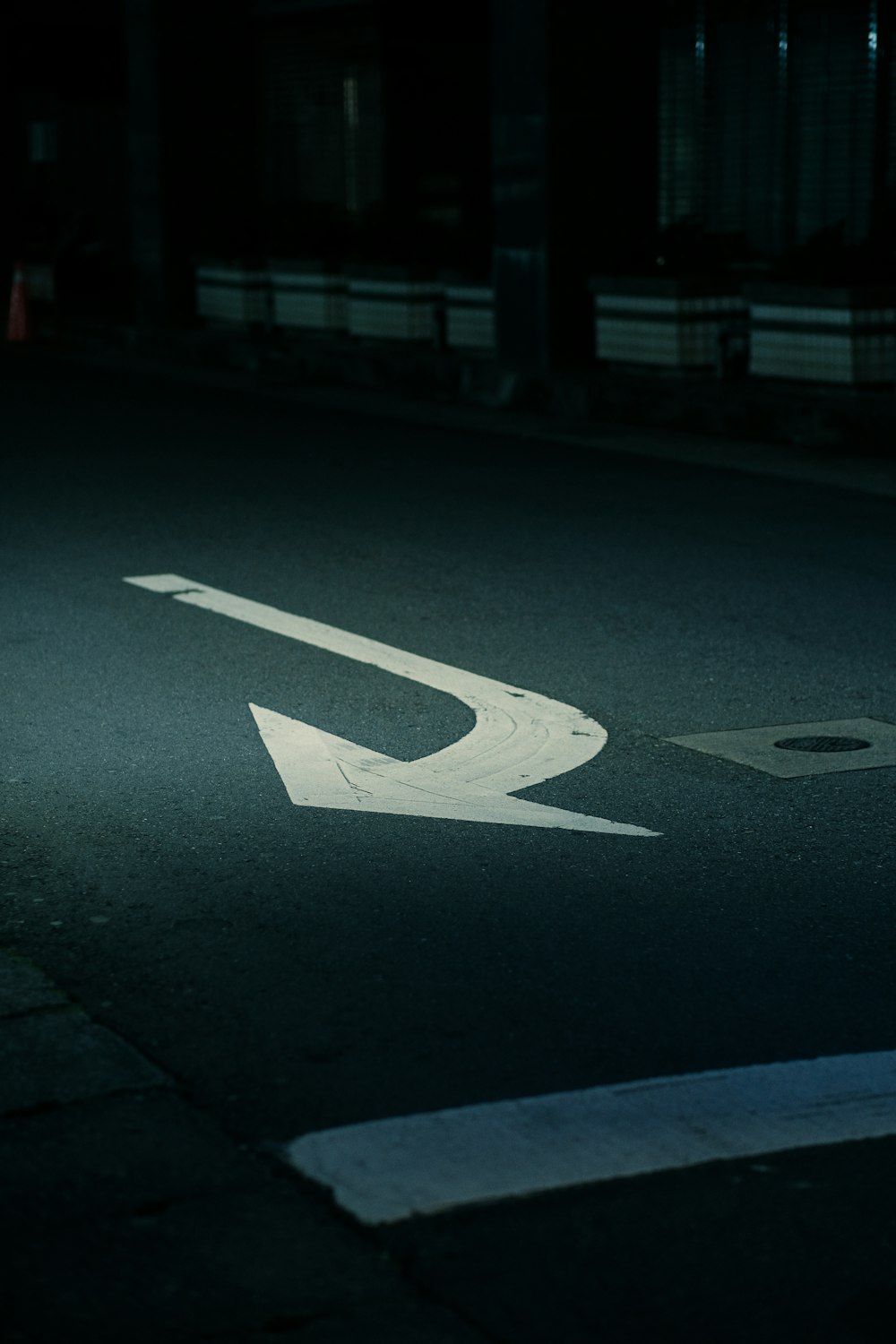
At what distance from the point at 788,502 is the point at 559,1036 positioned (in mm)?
8706

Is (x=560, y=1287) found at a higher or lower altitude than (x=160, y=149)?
lower

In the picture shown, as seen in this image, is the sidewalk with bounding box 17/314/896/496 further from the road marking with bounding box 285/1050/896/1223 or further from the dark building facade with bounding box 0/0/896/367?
the road marking with bounding box 285/1050/896/1223

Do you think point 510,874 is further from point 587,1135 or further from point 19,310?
point 19,310

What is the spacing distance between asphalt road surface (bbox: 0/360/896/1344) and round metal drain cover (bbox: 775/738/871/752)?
0.30ft

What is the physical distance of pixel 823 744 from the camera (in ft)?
23.2

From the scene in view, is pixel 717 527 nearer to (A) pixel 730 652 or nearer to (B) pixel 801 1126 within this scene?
(A) pixel 730 652

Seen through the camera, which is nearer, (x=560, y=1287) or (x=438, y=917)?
(x=560, y=1287)

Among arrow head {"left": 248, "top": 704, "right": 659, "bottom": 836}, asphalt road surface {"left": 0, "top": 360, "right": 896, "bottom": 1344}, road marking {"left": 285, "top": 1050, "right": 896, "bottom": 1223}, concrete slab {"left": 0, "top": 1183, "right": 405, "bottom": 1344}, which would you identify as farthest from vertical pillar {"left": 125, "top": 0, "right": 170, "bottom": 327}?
concrete slab {"left": 0, "top": 1183, "right": 405, "bottom": 1344}

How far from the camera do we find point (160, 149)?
85.9 feet

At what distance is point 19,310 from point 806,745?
835 inches

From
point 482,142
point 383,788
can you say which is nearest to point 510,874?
point 383,788

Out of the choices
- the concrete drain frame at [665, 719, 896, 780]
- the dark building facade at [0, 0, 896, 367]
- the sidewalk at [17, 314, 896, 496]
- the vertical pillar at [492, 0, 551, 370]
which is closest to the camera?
the concrete drain frame at [665, 719, 896, 780]

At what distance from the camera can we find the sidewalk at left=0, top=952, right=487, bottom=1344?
11.0ft

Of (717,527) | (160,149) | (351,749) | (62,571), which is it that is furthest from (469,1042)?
(160,149)
